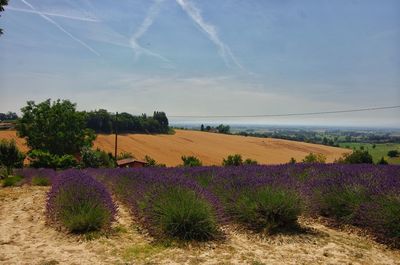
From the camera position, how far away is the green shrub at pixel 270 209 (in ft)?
18.2

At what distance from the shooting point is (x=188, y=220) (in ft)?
16.8

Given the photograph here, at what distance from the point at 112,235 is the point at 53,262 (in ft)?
4.09

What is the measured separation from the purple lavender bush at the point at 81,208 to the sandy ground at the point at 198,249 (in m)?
0.22

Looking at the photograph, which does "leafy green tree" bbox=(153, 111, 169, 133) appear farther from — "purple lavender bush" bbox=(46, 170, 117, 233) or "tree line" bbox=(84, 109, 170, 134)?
"purple lavender bush" bbox=(46, 170, 117, 233)

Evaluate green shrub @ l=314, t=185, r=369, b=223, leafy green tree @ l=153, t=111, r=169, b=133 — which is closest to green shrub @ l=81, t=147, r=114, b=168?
green shrub @ l=314, t=185, r=369, b=223

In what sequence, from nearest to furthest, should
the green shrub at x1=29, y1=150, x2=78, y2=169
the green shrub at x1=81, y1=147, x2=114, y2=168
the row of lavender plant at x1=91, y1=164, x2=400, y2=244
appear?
the row of lavender plant at x1=91, y1=164, x2=400, y2=244, the green shrub at x1=29, y1=150, x2=78, y2=169, the green shrub at x1=81, y1=147, x2=114, y2=168

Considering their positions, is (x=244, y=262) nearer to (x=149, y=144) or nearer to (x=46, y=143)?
(x=46, y=143)

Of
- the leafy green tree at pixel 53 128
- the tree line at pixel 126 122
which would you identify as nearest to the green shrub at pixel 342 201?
the leafy green tree at pixel 53 128

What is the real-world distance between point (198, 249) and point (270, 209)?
1411 mm

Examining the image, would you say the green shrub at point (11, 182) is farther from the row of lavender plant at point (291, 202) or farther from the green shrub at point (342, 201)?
the green shrub at point (342, 201)

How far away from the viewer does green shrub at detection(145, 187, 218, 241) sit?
5129mm

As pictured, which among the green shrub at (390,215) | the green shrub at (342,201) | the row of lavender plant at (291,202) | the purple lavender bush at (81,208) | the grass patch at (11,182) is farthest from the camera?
the grass patch at (11,182)

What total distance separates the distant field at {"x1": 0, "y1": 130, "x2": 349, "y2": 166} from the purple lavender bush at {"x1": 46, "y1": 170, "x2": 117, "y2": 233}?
129ft

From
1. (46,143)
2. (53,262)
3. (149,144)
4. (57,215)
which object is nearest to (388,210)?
(53,262)
